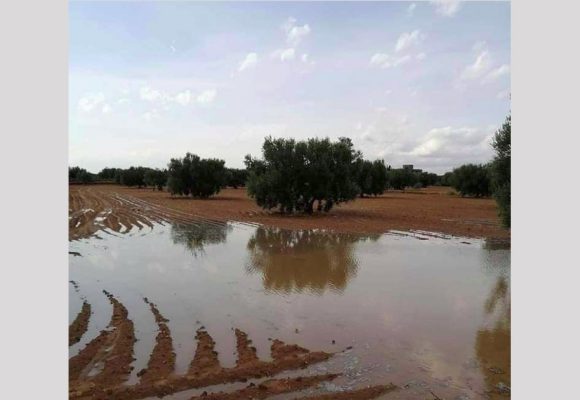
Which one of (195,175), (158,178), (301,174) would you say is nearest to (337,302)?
(301,174)

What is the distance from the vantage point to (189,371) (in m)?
6.46

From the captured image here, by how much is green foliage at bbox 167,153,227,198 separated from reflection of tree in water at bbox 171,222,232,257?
2836cm

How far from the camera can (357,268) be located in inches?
561

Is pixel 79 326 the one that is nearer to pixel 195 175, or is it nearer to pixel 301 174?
pixel 301 174

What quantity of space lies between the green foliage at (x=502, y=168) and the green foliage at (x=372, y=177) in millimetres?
39010

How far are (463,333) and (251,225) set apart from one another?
1857cm

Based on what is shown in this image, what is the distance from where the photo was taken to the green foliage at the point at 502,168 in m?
21.2

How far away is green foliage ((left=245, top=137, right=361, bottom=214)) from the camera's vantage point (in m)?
32.0

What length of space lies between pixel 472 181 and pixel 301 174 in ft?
134

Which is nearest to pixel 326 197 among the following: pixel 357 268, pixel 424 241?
pixel 424 241

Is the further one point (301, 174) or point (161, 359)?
point (301, 174)

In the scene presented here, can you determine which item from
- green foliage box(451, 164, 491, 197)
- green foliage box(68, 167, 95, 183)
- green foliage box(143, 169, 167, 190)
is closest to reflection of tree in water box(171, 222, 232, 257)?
green foliage box(451, 164, 491, 197)

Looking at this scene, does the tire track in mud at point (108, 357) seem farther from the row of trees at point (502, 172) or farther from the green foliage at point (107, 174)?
the green foliage at point (107, 174)

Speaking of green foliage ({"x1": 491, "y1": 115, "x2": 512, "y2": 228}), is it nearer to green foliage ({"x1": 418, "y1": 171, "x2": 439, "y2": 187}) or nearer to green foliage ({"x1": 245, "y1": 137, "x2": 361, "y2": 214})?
green foliage ({"x1": 245, "y1": 137, "x2": 361, "y2": 214})
